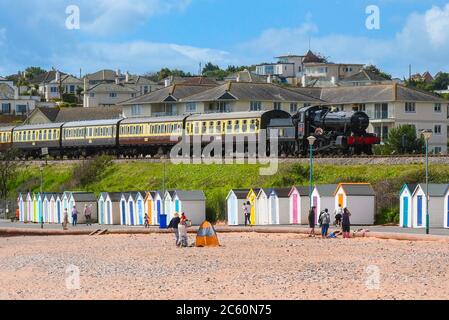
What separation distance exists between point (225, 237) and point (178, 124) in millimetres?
26065

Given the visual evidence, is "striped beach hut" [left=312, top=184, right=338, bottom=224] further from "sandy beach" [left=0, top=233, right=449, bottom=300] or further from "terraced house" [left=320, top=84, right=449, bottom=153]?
"terraced house" [left=320, top=84, right=449, bottom=153]

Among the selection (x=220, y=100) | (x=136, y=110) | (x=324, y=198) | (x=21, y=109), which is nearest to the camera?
(x=324, y=198)

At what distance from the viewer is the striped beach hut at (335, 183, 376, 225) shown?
4522cm

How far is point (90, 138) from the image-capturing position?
7919 centimetres

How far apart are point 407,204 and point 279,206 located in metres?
7.49

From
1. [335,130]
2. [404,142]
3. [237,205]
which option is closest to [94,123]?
[404,142]

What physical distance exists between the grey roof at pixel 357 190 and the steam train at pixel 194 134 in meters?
11.2

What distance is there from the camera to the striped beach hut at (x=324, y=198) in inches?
1820

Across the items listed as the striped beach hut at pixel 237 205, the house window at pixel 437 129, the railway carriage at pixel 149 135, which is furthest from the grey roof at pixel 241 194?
the house window at pixel 437 129

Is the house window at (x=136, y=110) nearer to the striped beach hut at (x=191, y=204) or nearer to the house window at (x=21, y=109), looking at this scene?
the house window at (x=21, y=109)

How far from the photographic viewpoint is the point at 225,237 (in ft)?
144

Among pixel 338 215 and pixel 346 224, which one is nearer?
pixel 346 224

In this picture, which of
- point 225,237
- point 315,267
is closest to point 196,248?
point 225,237

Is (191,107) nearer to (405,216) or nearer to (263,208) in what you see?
(263,208)
